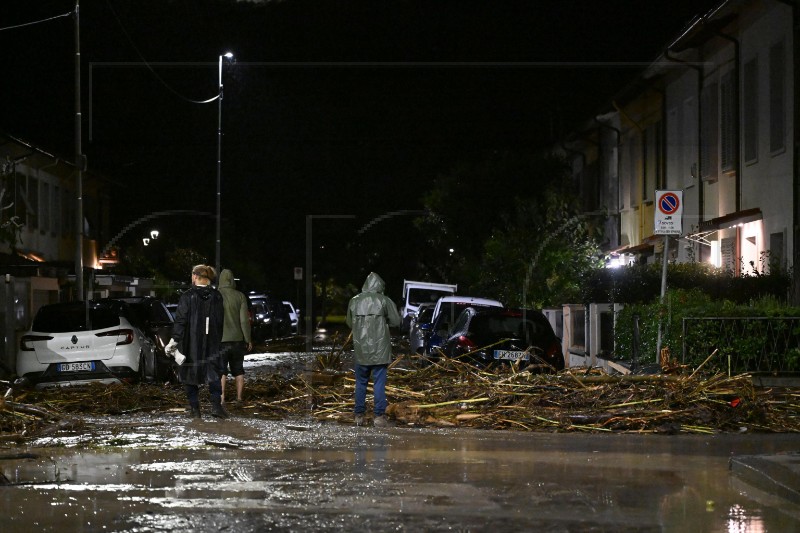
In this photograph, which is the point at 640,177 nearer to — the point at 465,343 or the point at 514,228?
the point at 514,228

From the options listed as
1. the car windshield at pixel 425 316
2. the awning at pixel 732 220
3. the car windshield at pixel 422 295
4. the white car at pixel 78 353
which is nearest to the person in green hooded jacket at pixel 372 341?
the white car at pixel 78 353

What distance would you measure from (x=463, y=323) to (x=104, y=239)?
1565 inches

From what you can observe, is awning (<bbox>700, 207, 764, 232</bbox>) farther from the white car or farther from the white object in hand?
the white object in hand

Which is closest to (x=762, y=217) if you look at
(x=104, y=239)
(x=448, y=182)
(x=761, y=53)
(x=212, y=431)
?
(x=761, y=53)

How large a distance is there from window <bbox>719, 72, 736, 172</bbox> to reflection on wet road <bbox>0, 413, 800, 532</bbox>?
543 inches

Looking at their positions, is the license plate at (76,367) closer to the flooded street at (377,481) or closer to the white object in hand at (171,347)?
the white object in hand at (171,347)

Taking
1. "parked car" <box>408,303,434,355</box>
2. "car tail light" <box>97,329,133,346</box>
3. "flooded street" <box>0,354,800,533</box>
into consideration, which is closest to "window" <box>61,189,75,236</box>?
"parked car" <box>408,303,434,355</box>

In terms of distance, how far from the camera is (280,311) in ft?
166

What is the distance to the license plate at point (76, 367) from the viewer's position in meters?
19.0

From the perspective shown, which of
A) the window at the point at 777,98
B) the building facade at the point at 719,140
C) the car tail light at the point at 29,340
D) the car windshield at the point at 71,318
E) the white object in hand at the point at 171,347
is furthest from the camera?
the building facade at the point at 719,140

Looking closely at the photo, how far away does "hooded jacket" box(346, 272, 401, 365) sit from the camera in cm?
1430

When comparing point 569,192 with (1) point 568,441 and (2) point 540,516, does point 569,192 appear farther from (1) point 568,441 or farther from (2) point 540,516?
(2) point 540,516

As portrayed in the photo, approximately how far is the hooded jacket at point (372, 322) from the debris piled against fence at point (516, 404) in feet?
2.53

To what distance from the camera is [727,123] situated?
88.1 feet
